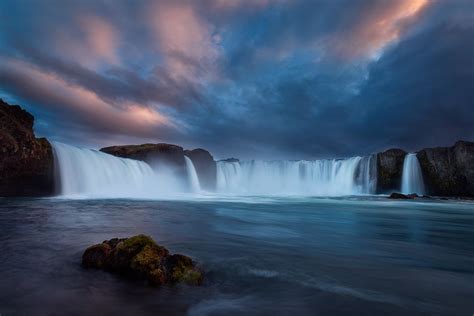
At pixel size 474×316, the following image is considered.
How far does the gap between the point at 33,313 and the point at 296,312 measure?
311cm

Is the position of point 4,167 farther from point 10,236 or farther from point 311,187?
point 311,187

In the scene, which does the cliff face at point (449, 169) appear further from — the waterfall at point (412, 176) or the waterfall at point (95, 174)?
the waterfall at point (95, 174)

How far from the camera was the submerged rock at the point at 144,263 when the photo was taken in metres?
4.35

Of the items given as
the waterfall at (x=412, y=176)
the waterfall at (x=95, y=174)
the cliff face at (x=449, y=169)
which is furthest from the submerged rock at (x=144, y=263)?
the cliff face at (x=449, y=169)

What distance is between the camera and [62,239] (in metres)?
7.38

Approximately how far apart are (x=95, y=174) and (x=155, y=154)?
58.2ft

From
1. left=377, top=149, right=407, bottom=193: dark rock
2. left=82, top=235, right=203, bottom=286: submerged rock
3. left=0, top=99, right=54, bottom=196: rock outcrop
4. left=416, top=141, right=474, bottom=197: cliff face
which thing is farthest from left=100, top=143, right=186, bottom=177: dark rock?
left=82, top=235, right=203, bottom=286: submerged rock

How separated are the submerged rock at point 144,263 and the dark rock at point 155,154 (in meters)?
42.5

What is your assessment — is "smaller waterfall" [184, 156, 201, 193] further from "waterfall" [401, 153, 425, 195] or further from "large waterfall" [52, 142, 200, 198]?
"waterfall" [401, 153, 425, 195]

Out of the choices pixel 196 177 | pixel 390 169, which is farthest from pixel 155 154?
pixel 390 169

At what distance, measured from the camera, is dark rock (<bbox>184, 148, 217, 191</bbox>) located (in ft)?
183

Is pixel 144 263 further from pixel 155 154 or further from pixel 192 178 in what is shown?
pixel 192 178

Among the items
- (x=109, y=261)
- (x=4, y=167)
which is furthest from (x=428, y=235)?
(x=4, y=167)

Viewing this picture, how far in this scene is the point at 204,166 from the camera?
185 feet
